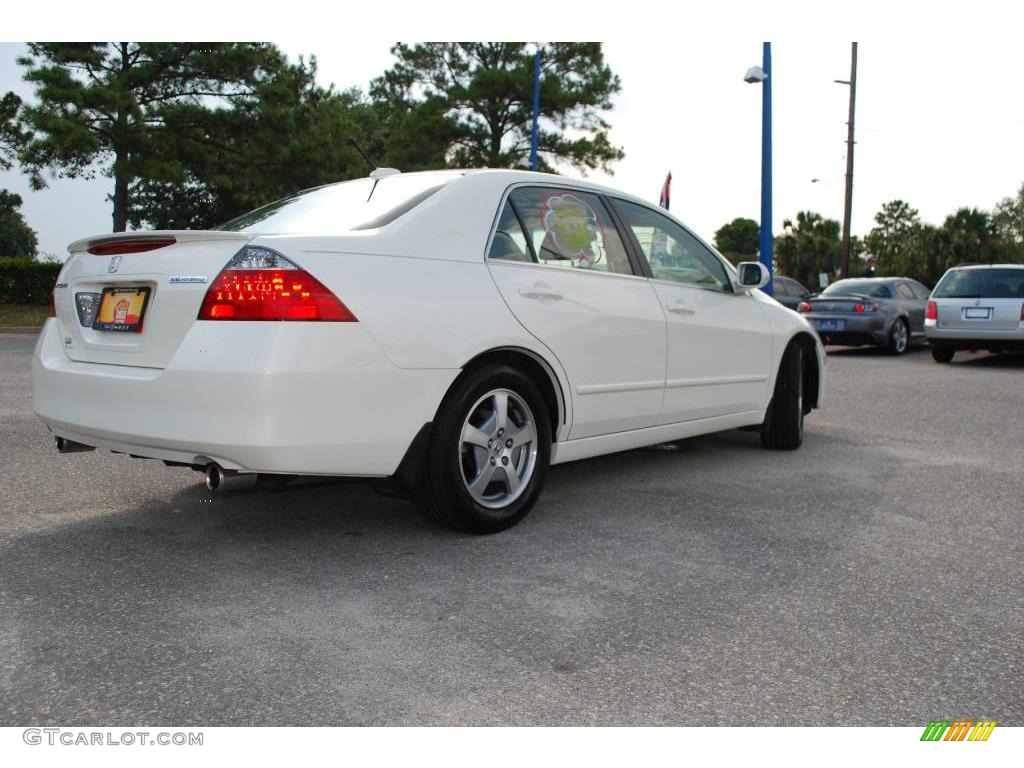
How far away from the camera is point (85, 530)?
13.1ft

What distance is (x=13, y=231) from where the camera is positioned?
70125mm

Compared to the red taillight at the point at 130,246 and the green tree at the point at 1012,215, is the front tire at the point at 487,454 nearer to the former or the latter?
the red taillight at the point at 130,246

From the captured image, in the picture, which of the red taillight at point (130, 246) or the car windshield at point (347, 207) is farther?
the car windshield at point (347, 207)

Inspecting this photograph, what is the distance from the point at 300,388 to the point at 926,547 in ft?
8.57

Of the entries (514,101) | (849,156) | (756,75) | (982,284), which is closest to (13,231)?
(514,101)

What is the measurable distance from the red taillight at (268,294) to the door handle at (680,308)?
7.25ft

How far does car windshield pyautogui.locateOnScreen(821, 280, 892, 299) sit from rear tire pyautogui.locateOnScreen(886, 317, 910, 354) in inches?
20.9

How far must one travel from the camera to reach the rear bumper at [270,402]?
325 cm

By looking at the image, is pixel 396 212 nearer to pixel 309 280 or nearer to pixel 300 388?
pixel 309 280

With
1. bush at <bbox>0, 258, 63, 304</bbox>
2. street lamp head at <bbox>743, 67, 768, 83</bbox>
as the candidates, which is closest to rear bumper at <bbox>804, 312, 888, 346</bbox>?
street lamp head at <bbox>743, 67, 768, 83</bbox>

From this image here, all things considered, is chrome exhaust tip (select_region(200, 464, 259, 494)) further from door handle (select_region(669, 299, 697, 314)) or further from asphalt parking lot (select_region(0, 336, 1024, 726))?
door handle (select_region(669, 299, 697, 314))

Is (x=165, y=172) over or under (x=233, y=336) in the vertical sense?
over

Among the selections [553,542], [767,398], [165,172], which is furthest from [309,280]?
[165,172]

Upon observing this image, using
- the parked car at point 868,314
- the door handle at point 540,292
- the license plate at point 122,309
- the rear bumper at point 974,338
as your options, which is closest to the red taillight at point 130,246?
the license plate at point 122,309
